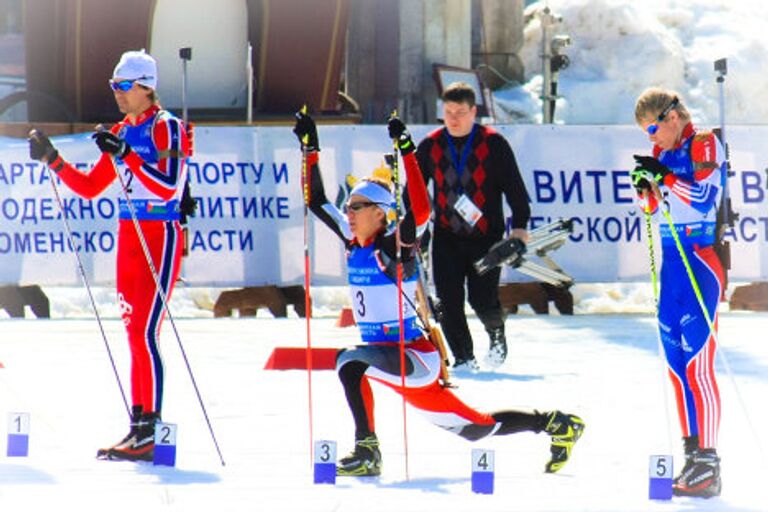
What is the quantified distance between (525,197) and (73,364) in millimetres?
3062

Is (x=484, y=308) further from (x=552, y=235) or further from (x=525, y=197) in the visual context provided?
(x=552, y=235)

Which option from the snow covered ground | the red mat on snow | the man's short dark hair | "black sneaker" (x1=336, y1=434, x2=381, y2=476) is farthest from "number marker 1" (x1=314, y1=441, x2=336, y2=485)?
the red mat on snow

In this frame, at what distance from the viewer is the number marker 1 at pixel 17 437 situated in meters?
8.00

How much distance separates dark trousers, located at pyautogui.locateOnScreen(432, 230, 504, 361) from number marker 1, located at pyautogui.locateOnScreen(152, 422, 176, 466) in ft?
12.1

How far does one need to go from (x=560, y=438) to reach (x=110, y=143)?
227 cm

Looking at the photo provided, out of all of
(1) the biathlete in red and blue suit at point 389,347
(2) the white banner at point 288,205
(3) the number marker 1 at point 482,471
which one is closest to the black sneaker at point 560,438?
(1) the biathlete in red and blue suit at point 389,347

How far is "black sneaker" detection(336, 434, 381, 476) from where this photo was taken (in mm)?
7492

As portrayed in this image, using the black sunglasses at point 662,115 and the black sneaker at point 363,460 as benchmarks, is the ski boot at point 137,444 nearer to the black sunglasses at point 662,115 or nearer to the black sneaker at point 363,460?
the black sneaker at point 363,460

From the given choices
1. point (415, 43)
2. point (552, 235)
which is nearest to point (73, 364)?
point (552, 235)

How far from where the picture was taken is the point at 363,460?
296 inches

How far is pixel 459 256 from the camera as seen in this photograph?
11.3 meters

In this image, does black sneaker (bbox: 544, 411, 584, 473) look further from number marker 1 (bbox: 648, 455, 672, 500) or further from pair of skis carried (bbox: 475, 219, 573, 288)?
pair of skis carried (bbox: 475, 219, 573, 288)

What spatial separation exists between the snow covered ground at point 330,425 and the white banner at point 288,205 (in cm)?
90

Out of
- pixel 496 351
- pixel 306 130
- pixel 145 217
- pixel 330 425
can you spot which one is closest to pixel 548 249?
pixel 496 351
